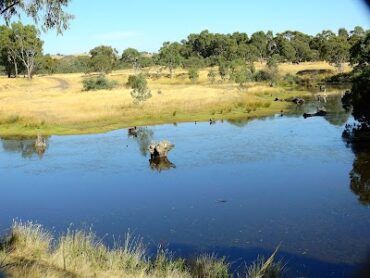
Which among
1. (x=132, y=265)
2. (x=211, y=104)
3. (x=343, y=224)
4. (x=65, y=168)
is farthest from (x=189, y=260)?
(x=211, y=104)

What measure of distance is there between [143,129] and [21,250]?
39140 mm

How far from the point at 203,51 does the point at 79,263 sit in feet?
569

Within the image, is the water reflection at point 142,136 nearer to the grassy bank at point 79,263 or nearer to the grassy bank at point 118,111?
the grassy bank at point 118,111

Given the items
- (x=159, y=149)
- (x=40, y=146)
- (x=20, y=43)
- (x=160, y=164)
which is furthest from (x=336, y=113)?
(x=20, y=43)

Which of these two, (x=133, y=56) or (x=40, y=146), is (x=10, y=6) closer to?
(x=40, y=146)

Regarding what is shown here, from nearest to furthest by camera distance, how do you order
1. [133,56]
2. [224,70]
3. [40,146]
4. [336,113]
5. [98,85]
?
[40,146]
[336,113]
[98,85]
[224,70]
[133,56]

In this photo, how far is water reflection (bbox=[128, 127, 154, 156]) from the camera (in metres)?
41.9

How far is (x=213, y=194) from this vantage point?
88.2 ft

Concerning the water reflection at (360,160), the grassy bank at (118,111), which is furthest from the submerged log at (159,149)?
the grassy bank at (118,111)

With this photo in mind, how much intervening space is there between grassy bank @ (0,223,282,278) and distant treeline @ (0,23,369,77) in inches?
4607

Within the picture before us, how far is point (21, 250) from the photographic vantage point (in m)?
14.0

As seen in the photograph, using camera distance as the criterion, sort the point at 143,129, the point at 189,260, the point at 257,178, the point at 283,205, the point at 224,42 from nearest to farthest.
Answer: the point at 189,260
the point at 283,205
the point at 257,178
the point at 143,129
the point at 224,42

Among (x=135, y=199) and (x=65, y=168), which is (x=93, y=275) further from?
(x=65, y=168)

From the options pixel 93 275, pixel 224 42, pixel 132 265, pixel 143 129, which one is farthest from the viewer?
pixel 224 42
